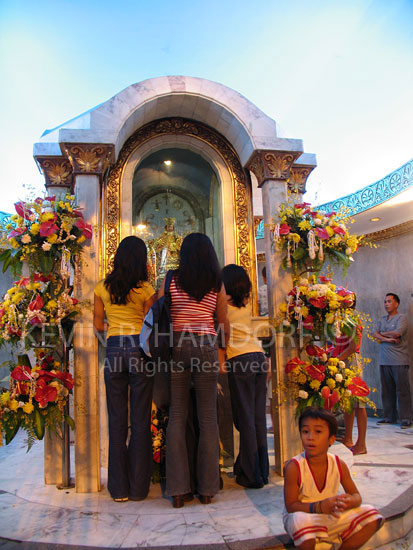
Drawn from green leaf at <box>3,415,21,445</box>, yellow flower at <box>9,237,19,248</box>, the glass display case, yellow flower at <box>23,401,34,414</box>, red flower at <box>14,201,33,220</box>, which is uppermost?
the glass display case

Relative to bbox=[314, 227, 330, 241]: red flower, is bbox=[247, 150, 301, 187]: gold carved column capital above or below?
above

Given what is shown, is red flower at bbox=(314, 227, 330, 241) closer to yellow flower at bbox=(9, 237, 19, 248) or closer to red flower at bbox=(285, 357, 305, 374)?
red flower at bbox=(285, 357, 305, 374)

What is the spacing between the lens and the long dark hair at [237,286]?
3.78m

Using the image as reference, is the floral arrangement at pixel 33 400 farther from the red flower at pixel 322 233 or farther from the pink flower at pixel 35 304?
the red flower at pixel 322 233

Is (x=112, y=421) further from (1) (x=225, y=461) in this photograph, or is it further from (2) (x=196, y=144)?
(2) (x=196, y=144)

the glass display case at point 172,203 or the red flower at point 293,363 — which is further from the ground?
the glass display case at point 172,203

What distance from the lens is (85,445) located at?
12.2 feet

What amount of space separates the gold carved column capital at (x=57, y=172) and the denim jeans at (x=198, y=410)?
8.28 ft

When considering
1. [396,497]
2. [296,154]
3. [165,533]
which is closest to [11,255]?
[165,533]

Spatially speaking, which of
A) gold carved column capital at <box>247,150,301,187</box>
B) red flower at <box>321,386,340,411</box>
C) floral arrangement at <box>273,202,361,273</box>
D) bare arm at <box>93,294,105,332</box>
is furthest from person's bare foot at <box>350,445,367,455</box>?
bare arm at <box>93,294,105,332</box>

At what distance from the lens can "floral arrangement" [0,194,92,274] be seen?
371cm

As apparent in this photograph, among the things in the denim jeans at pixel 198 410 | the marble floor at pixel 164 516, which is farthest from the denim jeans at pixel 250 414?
the denim jeans at pixel 198 410

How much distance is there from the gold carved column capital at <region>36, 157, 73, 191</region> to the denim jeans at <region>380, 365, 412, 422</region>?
577 centimetres

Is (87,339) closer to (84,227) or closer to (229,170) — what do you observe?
(84,227)
